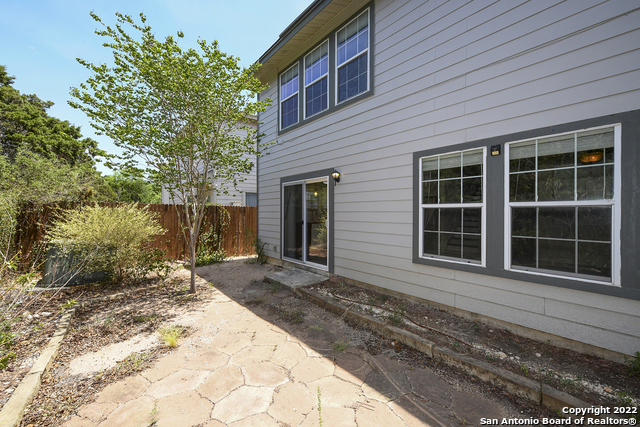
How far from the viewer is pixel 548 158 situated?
8.85ft

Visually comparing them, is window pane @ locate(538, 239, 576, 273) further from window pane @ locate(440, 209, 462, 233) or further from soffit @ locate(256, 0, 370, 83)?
soffit @ locate(256, 0, 370, 83)

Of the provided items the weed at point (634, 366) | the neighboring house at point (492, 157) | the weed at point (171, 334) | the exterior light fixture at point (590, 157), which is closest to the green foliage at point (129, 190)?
the weed at point (171, 334)

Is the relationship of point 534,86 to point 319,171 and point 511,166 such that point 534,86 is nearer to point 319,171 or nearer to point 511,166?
point 511,166

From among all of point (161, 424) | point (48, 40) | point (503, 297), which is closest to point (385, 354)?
point (503, 297)

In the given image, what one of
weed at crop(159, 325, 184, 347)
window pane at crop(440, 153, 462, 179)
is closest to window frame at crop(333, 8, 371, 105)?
window pane at crop(440, 153, 462, 179)

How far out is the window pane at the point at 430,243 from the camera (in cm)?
361

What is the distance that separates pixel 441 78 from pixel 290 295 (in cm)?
413

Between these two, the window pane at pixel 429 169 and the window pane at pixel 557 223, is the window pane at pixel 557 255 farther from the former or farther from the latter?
the window pane at pixel 429 169

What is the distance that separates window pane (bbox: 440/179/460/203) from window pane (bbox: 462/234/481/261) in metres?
0.50

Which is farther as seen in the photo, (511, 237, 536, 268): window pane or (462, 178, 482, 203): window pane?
(462, 178, 482, 203): window pane

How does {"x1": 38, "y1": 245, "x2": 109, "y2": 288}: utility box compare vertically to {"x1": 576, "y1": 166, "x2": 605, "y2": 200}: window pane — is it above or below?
below

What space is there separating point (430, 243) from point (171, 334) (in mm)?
3505

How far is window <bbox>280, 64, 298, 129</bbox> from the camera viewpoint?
6379 millimetres

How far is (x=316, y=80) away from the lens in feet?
18.7
